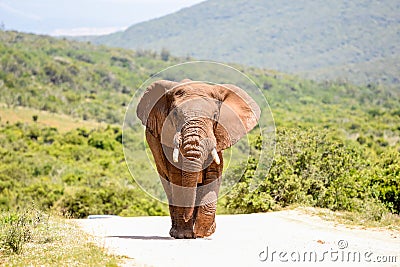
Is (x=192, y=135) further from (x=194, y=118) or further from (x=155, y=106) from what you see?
(x=155, y=106)

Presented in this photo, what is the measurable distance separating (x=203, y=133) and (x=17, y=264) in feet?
10.9

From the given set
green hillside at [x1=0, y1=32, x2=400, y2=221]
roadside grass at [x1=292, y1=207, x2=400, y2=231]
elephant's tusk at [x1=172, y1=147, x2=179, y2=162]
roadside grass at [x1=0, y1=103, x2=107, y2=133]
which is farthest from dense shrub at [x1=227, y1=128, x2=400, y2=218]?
roadside grass at [x1=0, y1=103, x2=107, y2=133]

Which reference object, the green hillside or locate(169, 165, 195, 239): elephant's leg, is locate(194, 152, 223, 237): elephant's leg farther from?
the green hillside

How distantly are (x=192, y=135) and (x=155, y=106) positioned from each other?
5.47 ft

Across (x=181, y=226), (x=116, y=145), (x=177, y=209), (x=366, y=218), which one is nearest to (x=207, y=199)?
(x=177, y=209)

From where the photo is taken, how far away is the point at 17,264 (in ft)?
25.5

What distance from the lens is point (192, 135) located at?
9.25 m

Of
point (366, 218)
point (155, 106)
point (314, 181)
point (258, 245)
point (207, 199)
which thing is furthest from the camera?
point (314, 181)

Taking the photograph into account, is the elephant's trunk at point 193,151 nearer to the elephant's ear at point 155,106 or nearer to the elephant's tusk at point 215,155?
the elephant's tusk at point 215,155

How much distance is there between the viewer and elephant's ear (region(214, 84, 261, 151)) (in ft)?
34.6

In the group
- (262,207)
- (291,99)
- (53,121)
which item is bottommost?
(291,99)

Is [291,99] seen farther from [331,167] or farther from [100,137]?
[331,167]

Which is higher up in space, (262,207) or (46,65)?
(262,207)

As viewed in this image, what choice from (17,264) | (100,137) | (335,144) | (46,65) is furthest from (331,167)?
(46,65)
